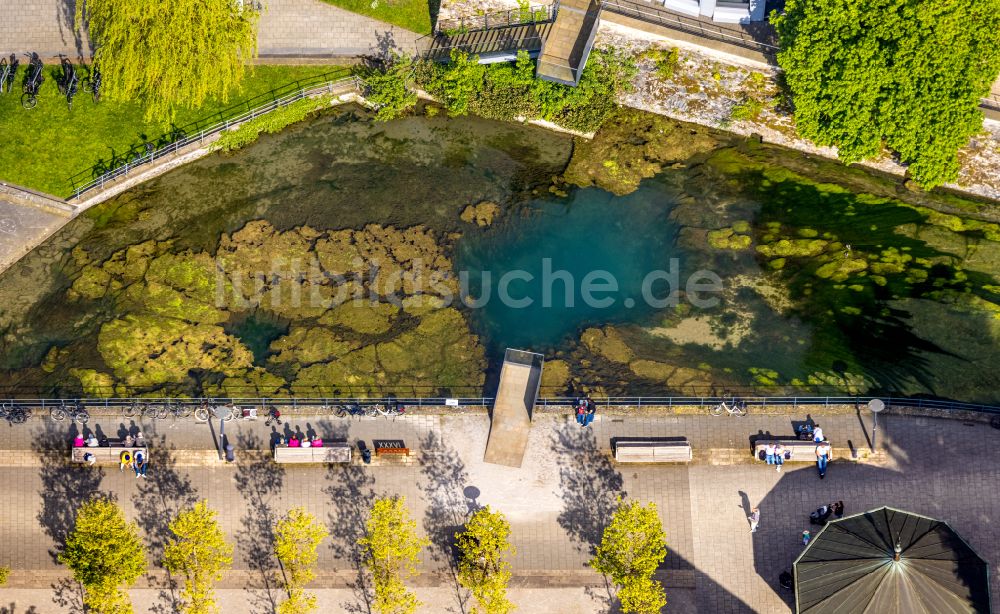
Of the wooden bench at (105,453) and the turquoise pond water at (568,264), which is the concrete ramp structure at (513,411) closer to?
the turquoise pond water at (568,264)

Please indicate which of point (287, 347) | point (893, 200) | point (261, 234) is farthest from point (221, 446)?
point (893, 200)

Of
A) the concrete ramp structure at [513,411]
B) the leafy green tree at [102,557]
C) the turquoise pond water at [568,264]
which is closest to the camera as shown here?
the leafy green tree at [102,557]

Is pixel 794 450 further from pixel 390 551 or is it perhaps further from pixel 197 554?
pixel 197 554

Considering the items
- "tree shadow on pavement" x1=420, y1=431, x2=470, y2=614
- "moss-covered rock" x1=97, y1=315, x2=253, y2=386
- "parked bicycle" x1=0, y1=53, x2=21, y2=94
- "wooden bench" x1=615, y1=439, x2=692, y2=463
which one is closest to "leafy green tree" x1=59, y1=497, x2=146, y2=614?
"moss-covered rock" x1=97, y1=315, x2=253, y2=386

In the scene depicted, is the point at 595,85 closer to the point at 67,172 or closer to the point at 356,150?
the point at 356,150

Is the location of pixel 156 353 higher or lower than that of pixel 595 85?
lower

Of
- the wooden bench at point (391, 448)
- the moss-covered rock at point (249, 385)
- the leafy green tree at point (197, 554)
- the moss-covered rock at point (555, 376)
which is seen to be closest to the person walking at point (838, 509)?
the moss-covered rock at point (555, 376)
